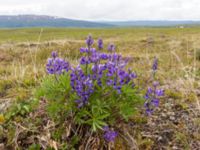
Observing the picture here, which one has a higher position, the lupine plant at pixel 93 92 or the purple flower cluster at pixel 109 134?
the lupine plant at pixel 93 92

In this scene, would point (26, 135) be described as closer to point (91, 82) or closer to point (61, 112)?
point (61, 112)

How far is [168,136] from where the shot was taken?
13.2 ft

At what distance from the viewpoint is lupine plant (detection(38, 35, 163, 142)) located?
11.2ft

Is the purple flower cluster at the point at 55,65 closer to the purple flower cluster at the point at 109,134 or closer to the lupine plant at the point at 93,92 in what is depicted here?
the lupine plant at the point at 93,92

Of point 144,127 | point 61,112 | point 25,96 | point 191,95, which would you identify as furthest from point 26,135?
point 191,95

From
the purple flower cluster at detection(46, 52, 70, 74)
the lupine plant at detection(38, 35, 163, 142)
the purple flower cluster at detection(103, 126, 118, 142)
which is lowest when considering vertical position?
the purple flower cluster at detection(103, 126, 118, 142)

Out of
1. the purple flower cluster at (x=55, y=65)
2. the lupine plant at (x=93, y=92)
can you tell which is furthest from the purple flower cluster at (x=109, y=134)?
the purple flower cluster at (x=55, y=65)

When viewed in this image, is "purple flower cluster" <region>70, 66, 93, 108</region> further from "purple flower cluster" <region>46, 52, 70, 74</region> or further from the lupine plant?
"purple flower cluster" <region>46, 52, 70, 74</region>

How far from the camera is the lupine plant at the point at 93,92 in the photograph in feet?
11.2

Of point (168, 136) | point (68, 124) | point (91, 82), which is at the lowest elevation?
point (168, 136)

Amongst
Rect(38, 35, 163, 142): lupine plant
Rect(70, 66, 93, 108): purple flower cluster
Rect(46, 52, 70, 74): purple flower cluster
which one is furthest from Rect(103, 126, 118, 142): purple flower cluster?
Rect(46, 52, 70, 74): purple flower cluster

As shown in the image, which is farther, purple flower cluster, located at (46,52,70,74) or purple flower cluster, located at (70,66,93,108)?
purple flower cluster, located at (46,52,70,74)

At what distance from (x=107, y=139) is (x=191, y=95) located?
192cm

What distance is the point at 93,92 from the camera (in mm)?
3527
